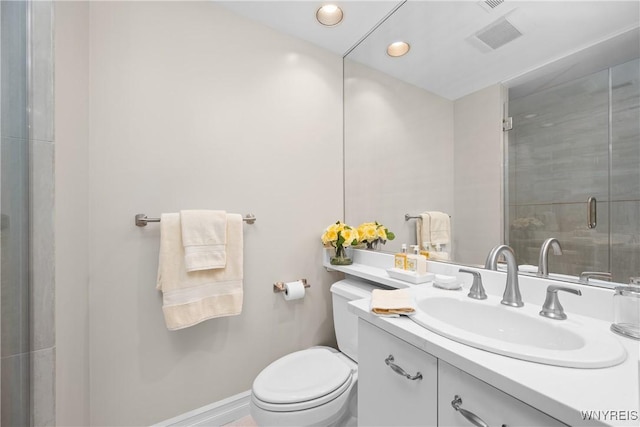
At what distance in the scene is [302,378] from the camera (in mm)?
1229

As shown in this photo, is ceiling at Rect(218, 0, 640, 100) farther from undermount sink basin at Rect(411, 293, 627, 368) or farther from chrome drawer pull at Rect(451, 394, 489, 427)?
chrome drawer pull at Rect(451, 394, 489, 427)

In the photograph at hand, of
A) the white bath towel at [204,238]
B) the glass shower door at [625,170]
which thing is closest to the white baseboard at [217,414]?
the white bath towel at [204,238]

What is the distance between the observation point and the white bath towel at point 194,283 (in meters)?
1.24

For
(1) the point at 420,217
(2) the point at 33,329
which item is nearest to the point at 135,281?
(2) the point at 33,329

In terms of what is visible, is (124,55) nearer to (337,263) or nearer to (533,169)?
(337,263)

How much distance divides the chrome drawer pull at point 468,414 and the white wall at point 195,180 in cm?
117

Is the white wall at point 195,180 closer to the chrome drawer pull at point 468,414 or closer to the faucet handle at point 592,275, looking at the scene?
the chrome drawer pull at point 468,414

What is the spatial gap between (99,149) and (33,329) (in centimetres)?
75

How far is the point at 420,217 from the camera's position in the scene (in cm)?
145

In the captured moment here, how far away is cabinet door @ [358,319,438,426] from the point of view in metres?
0.72

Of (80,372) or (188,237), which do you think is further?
(188,237)

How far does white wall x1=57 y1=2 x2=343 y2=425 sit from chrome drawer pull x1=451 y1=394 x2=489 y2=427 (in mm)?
1166

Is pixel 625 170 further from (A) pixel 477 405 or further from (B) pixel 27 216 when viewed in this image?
(B) pixel 27 216

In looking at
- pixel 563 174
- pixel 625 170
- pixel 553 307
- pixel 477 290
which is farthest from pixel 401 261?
pixel 625 170
